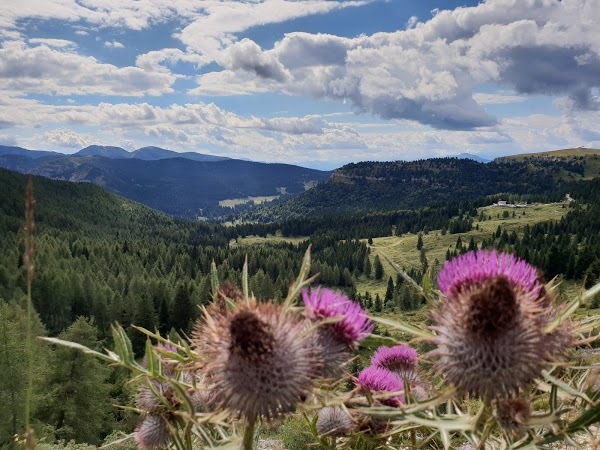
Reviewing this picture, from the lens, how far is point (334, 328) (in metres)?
3.62

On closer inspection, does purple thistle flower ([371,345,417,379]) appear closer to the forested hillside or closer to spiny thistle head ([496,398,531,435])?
the forested hillside

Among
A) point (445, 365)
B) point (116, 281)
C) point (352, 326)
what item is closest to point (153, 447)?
point (352, 326)

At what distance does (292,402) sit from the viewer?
3.12 metres

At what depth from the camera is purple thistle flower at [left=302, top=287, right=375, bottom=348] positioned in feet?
11.2

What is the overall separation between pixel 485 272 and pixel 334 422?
1.85 metres

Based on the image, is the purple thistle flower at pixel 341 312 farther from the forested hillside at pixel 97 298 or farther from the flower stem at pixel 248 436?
the flower stem at pixel 248 436

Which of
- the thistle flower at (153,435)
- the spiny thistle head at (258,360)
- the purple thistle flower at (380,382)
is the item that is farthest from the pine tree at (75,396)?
the spiny thistle head at (258,360)

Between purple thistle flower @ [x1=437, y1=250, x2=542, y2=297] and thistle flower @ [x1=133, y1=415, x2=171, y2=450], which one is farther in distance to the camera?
thistle flower @ [x1=133, y1=415, x2=171, y2=450]

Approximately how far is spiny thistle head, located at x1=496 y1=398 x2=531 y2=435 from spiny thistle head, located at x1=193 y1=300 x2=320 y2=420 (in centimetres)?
114

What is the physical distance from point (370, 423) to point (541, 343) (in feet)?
4.86

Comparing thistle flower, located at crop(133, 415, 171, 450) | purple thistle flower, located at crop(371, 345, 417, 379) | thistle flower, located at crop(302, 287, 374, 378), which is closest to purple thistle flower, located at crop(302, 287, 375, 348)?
thistle flower, located at crop(302, 287, 374, 378)

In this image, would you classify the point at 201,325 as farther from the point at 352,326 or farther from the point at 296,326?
the point at 352,326

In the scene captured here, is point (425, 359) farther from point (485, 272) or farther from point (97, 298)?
point (97, 298)

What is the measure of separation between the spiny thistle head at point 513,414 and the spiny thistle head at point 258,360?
1.14 metres
